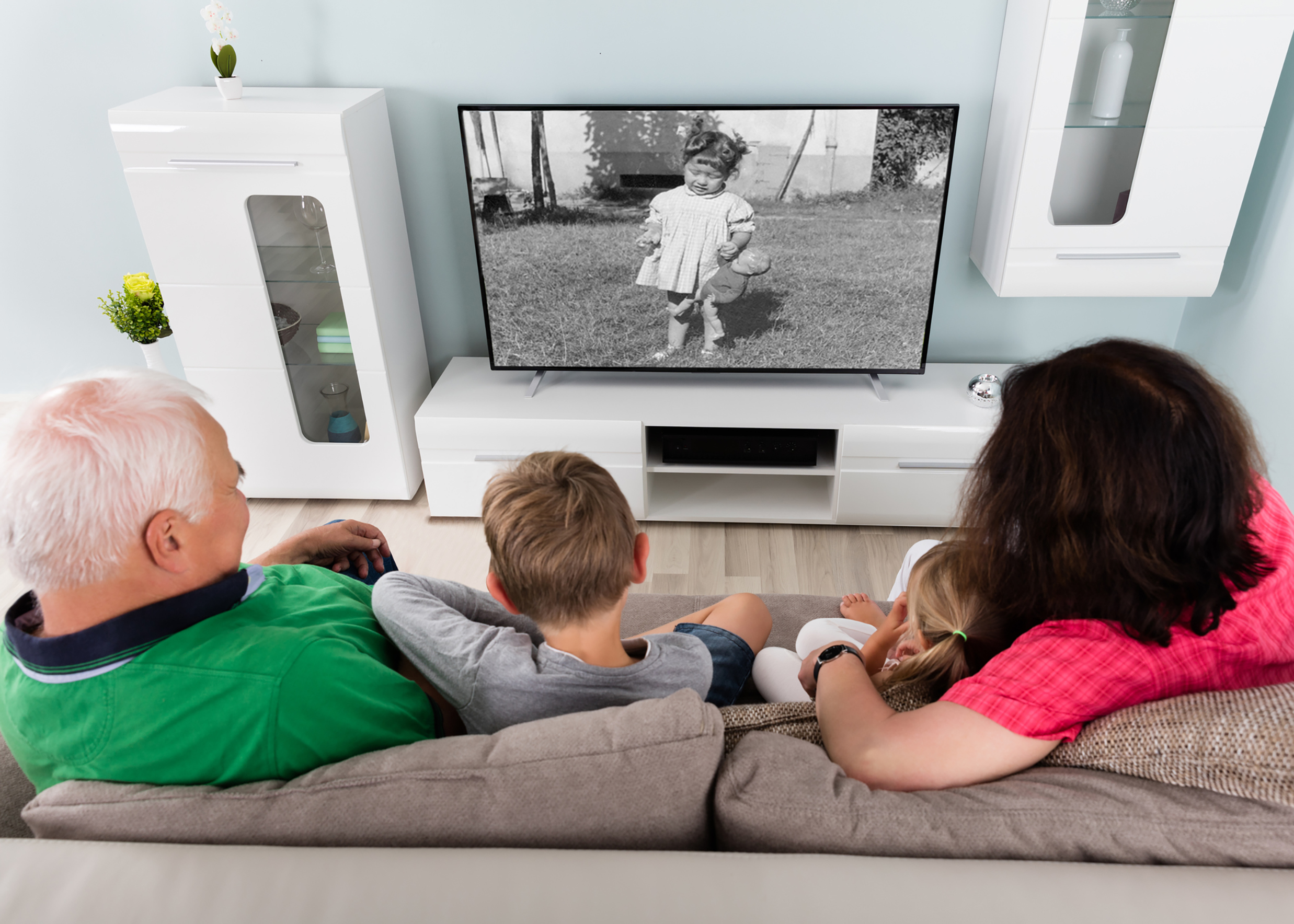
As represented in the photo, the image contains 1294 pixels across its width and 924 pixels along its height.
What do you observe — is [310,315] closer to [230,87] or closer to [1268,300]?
[230,87]

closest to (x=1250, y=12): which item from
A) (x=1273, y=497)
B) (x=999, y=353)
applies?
(x=999, y=353)

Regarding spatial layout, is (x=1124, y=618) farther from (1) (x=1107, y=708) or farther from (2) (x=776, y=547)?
(2) (x=776, y=547)

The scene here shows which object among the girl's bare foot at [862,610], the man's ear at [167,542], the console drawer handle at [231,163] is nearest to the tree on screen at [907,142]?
the girl's bare foot at [862,610]

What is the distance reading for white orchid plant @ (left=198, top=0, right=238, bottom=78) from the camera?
239 centimetres

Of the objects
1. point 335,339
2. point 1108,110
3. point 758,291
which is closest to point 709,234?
point 758,291

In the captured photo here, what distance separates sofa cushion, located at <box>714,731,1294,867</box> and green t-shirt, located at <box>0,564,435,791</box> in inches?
19.5

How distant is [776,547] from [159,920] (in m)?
2.15

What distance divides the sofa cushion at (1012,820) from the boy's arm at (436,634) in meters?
0.38

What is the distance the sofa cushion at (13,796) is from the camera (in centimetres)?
119

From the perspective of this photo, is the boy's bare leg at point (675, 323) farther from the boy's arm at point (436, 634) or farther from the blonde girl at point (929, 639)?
the boy's arm at point (436, 634)

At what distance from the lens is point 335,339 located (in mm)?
2770

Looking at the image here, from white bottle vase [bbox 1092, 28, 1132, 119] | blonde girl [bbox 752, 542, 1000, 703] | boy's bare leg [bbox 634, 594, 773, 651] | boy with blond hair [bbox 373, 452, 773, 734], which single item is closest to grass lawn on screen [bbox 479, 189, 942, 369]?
white bottle vase [bbox 1092, 28, 1132, 119]

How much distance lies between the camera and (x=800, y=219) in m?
2.56

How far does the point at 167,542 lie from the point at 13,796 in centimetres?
52
